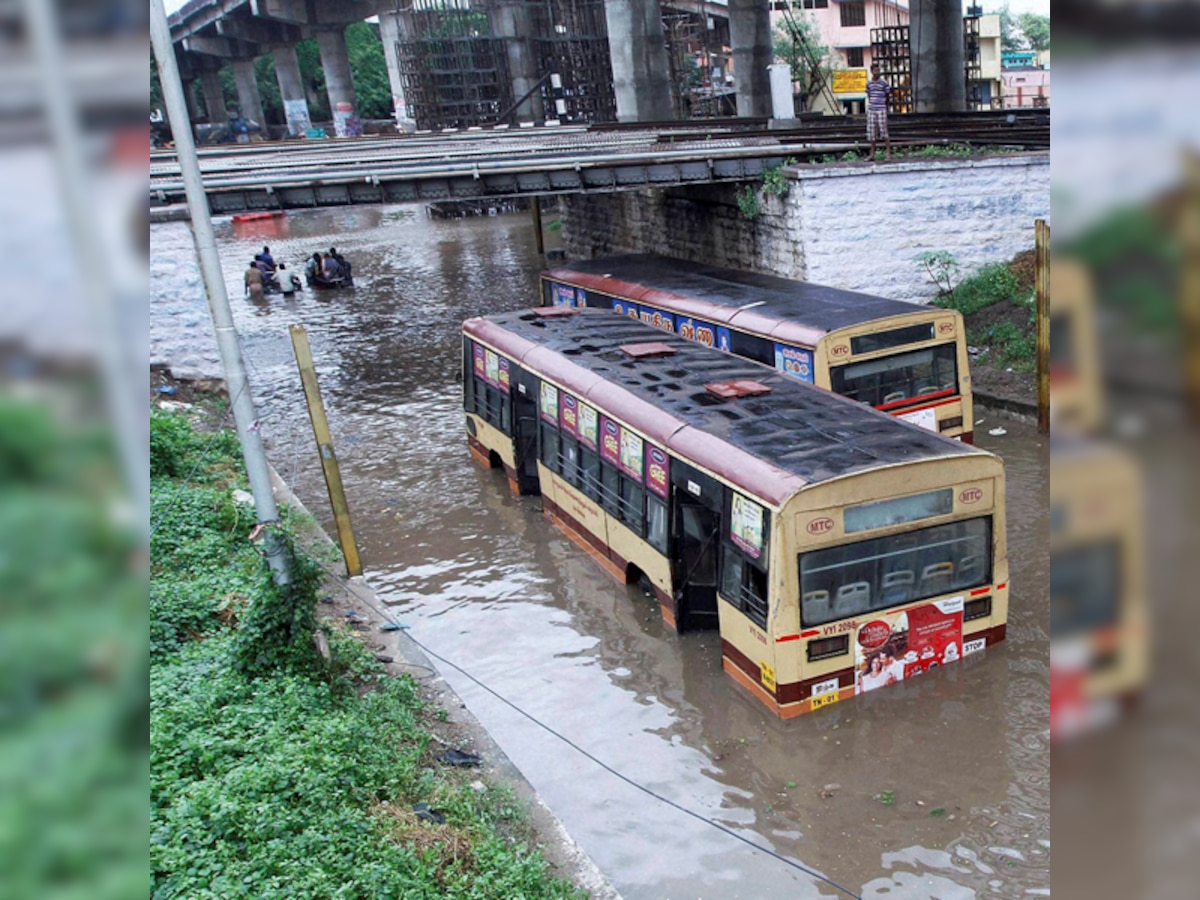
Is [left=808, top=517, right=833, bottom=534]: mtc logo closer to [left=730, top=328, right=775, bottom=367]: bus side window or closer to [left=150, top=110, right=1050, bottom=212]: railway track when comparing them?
[left=730, top=328, right=775, bottom=367]: bus side window

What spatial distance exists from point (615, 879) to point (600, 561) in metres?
5.47

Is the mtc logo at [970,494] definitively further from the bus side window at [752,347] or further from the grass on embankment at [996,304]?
the grass on embankment at [996,304]

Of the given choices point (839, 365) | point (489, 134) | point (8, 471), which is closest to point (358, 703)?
point (839, 365)

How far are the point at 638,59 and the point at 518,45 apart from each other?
14.2 metres

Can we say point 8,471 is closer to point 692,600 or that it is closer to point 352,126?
point 692,600

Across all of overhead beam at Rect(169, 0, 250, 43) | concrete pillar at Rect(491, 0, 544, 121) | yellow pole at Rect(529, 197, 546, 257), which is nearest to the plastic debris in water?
yellow pole at Rect(529, 197, 546, 257)

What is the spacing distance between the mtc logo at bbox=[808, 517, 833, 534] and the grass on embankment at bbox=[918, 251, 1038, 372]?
1004 centimetres

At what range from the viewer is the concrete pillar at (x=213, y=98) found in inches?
2689

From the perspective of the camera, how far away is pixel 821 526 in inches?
347

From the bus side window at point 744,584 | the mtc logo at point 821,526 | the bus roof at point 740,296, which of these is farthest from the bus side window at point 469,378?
the mtc logo at point 821,526

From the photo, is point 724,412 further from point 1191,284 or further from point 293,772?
point 1191,284

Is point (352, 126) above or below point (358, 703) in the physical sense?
above

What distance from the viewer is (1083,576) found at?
0.87 m

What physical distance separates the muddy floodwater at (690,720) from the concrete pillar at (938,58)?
2288 cm
